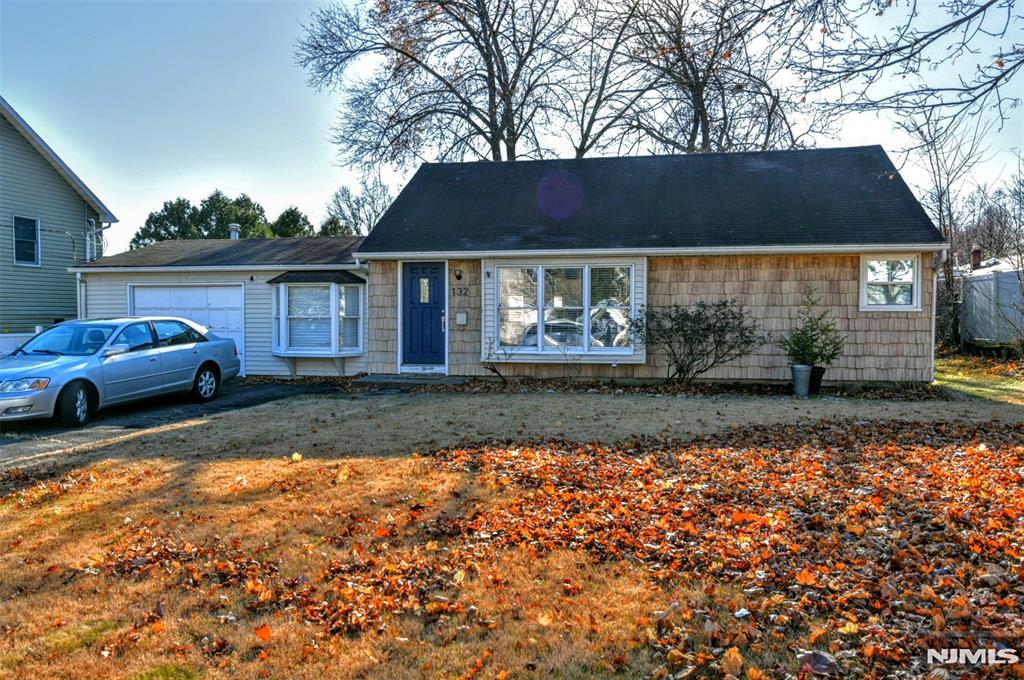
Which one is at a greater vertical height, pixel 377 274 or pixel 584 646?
pixel 377 274

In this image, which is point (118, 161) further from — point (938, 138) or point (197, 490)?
point (938, 138)

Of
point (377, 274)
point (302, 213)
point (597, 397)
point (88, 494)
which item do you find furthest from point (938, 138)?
point (302, 213)

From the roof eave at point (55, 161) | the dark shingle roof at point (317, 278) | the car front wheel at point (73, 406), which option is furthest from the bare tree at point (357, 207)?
the car front wheel at point (73, 406)

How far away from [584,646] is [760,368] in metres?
10.3

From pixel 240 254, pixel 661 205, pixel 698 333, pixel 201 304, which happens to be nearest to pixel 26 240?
pixel 201 304

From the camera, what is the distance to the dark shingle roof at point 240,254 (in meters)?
15.0

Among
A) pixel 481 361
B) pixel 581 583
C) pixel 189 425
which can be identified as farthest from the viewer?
pixel 481 361

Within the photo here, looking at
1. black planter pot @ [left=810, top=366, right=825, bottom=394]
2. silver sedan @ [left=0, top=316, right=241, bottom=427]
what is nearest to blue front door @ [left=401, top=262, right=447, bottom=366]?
silver sedan @ [left=0, top=316, right=241, bottom=427]

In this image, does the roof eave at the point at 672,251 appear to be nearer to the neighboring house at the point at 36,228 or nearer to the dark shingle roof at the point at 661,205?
the dark shingle roof at the point at 661,205

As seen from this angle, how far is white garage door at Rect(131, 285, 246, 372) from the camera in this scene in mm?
15164

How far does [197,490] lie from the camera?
5699 millimetres

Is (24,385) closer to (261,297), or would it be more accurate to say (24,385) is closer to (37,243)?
(261,297)

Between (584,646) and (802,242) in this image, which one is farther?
(802,242)

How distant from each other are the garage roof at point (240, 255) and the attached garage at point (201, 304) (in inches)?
22.4
